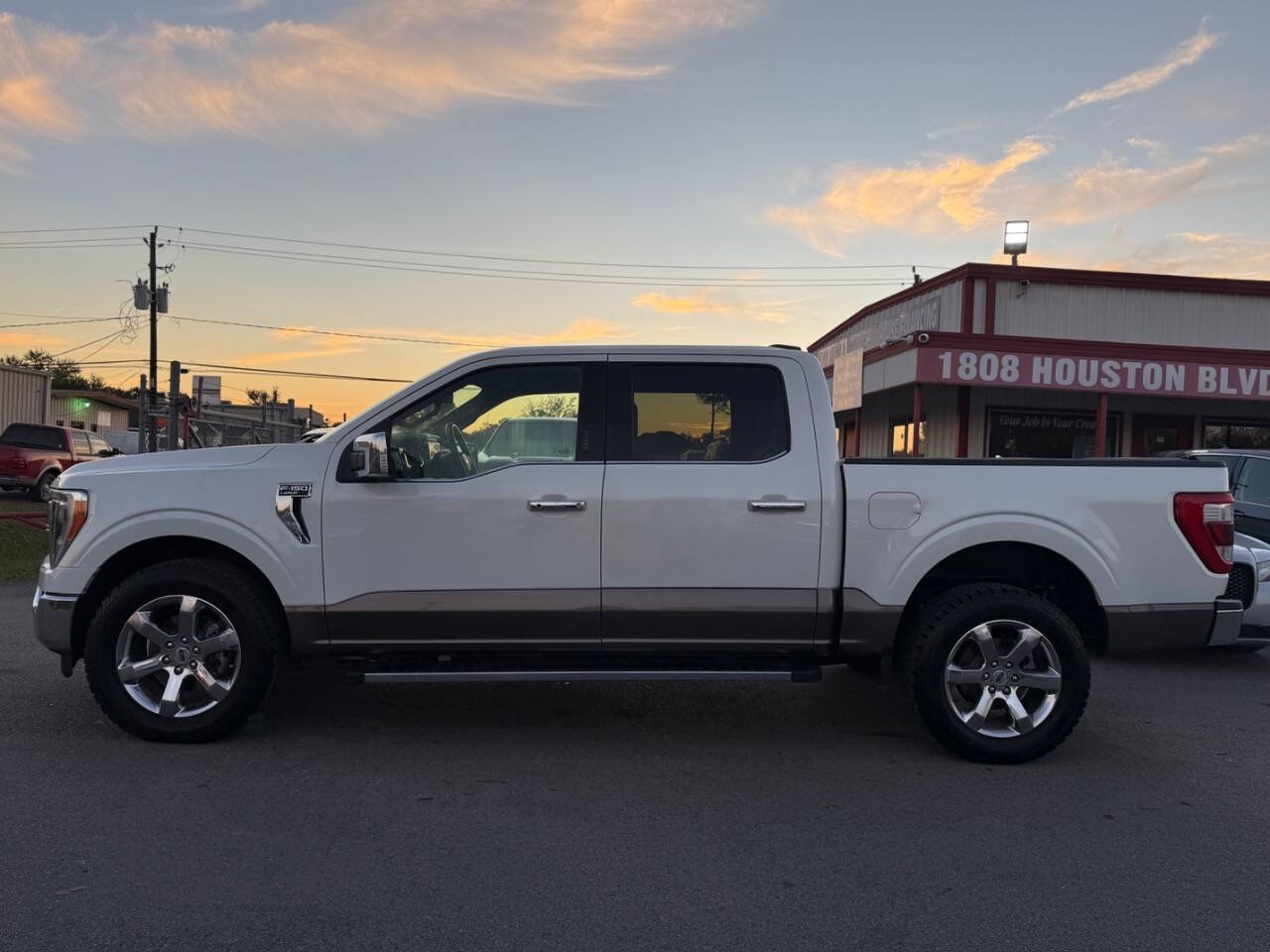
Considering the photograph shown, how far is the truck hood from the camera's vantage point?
499 centimetres

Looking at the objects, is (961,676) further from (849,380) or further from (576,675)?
(849,380)

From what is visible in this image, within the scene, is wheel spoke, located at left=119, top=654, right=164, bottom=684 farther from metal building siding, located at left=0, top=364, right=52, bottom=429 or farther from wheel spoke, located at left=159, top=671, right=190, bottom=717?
metal building siding, located at left=0, top=364, right=52, bottom=429

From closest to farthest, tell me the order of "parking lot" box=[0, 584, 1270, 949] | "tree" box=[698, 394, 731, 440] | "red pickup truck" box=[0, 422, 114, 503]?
"parking lot" box=[0, 584, 1270, 949] → "tree" box=[698, 394, 731, 440] → "red pickup truck" box=[0, 422, 114, 503]

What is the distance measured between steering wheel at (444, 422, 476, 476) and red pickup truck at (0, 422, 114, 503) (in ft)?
60.6

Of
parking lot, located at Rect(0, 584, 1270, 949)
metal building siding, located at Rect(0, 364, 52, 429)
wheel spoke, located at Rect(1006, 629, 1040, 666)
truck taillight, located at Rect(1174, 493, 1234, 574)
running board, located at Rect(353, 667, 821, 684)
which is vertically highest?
metal building siding, located at Rect(0, 364, 52, 429)

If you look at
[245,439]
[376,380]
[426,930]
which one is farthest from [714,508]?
[376,380]

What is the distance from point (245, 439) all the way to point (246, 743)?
2227 cm

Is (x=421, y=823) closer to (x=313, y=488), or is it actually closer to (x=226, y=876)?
(x=226, y=876)

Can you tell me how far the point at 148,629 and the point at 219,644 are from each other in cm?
35

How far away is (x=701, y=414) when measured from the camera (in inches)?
202

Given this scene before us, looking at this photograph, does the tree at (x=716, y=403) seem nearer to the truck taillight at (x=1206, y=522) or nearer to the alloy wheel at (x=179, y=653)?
the truck taillight at (x=1206, y=522)

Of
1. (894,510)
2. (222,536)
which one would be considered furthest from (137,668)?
(894,510)

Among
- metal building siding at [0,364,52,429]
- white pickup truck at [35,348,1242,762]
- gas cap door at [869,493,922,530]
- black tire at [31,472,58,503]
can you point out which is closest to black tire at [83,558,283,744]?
white pickup truck at [35,348,1242,762]

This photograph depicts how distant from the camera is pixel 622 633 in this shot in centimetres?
498
